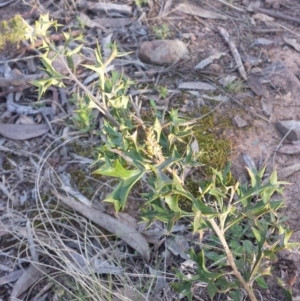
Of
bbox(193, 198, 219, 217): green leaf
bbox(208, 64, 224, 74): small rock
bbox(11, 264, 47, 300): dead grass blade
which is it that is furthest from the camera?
bbox(208, 64, 224, 74): small rock

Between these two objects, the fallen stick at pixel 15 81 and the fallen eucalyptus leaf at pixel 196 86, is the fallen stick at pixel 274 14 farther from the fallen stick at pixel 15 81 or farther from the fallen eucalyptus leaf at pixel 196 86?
the fallen stick at pixel 15 81

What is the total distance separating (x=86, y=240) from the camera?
7.06ft

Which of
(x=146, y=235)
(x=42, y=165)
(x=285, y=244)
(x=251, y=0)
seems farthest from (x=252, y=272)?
(x=251, y=0)

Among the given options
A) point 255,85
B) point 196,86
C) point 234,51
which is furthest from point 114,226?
point 234,51

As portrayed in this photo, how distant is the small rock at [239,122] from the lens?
2369 mm

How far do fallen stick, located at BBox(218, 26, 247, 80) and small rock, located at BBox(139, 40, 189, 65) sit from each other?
225mm

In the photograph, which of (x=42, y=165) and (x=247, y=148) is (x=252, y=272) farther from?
(x=42, y=165)

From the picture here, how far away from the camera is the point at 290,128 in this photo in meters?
2.32

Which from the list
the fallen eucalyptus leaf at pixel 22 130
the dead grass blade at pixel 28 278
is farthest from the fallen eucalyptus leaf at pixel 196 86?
the dead grass blade at pixel 28 278

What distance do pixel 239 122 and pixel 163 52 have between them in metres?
0.57

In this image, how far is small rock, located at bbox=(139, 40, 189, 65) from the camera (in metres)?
2.68

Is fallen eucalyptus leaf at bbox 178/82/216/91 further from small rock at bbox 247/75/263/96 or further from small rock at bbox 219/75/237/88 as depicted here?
small rock at bbox 247/75/263/96

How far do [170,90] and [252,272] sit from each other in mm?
1190

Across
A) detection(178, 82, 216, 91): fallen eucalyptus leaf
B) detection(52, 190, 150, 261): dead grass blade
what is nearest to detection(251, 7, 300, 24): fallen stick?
detection(178, 82, 216, 91): fallen eucalyptus leaf
